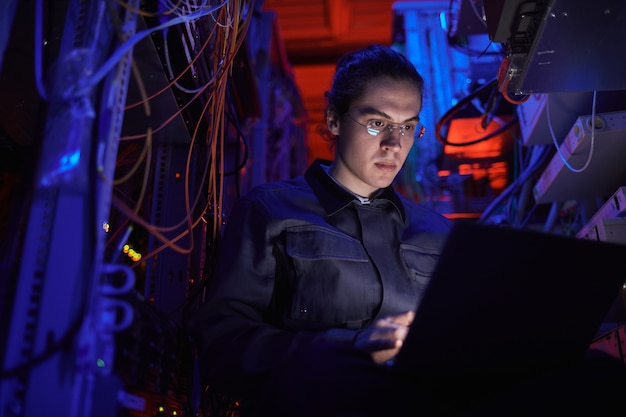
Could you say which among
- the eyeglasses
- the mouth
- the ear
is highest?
the ear

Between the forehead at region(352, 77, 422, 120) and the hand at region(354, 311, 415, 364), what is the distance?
2.96 ft

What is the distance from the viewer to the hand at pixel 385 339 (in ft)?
3.86

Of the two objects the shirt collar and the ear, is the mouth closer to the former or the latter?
the shirt collar

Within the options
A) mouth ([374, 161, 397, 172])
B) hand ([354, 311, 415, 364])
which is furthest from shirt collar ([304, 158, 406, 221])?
hand ([354, 311, 415, 364])

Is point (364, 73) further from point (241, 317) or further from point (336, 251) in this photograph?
point (241, 317)

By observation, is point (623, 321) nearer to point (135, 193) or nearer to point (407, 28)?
point (135, 193)

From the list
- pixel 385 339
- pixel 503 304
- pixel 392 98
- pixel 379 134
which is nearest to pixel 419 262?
pixel 379 134

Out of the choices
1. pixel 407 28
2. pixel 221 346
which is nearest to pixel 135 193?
pixel 221 346

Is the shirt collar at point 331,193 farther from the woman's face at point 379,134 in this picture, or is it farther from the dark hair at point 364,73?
the dark hair at point 364,73

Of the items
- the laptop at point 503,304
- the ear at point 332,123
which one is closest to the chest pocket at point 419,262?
the ear at point 332,123

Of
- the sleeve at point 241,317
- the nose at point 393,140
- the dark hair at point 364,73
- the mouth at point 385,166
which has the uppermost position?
the dark hair at point 364,73

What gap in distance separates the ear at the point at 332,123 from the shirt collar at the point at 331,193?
145mm

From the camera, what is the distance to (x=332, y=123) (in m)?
2.12

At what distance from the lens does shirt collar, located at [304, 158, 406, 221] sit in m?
1.83
